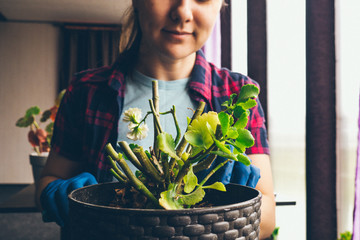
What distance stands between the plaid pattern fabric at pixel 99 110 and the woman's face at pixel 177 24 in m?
0.22

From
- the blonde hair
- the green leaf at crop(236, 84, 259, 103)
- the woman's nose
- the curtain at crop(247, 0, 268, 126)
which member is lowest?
the green leaf at crop(236, 84, 259, 103)

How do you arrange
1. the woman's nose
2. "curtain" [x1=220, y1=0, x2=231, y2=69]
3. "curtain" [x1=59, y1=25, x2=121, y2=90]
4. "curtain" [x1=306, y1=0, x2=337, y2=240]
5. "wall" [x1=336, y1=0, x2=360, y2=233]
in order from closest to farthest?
the woman's nose
"wall" [x1=336, y1=0, x2=360, y2=233]
"curtain" [x1=306, y1=0, x2=337, y2=240]
"curtain" [x1=220, y1=0, x2=231, y2=69]
"curtain" [x1=59, y1=25, x2=121, y2=90]

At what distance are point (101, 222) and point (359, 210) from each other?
3.46 ft

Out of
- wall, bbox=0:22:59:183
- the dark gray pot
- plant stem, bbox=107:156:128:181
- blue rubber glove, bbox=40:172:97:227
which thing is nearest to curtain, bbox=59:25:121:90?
wall, bbox=0:22:59:183

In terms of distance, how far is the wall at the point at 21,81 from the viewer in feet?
18.6

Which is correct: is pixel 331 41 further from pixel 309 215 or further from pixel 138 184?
pixel 138 184

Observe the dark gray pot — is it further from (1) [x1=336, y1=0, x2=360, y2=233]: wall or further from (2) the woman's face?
(1) [x1=336, y1=0, x2=360, y2=233]: wall

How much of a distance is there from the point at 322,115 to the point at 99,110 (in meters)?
0.97

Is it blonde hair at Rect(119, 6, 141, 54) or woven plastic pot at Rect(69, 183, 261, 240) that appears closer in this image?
woven plastic pot at Rect(69, 183, 261, 240)

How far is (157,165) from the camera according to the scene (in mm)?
272

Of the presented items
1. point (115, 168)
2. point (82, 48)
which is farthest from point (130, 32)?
point (82, 48)

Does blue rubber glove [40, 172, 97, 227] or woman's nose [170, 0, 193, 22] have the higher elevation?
woman's nose [170, 0, 193, 22]

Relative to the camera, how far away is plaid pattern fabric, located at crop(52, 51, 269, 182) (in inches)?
31.1

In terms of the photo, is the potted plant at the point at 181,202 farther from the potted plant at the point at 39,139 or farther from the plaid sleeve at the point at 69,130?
the potted plant at the point at 39,139
